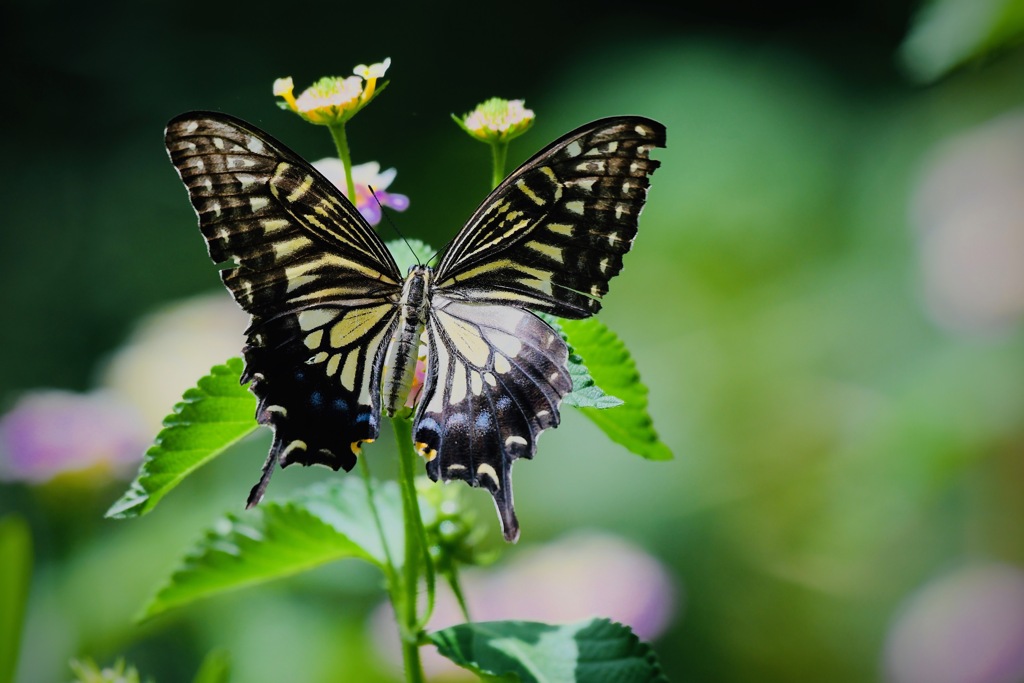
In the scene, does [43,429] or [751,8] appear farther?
[751,8]

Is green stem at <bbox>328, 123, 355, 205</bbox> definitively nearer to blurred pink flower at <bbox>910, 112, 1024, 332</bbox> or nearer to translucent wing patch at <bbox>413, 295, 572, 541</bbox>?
translucent wing patch at <bbox>413, 295, 572, 541</bbox>

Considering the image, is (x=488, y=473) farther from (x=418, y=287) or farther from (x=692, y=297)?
(x=692, y=297)

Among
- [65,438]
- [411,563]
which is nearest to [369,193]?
[411,563]

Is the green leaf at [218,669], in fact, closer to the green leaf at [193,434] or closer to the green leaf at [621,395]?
the green leaf at [193,434]

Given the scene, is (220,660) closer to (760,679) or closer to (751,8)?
(760,679)

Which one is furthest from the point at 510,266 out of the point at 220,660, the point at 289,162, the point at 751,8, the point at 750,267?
the point at 751,8

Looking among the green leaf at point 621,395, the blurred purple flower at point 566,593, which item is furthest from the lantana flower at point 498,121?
the blurred purple flower at point 566,593
